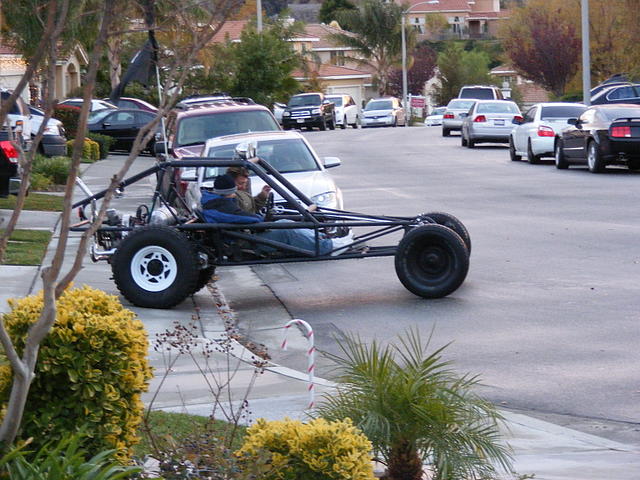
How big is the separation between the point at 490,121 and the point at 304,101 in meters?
16.1

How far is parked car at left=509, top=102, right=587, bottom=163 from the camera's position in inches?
1123

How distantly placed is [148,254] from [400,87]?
75.1 m

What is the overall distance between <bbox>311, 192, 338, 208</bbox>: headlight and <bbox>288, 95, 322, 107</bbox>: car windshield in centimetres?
3493

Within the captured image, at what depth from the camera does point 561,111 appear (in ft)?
94.8

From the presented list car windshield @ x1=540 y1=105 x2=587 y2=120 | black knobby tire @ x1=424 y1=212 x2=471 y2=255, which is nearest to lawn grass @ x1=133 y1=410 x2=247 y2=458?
black knobby tire @ x1=424 y1=212 x2=471 y2=255

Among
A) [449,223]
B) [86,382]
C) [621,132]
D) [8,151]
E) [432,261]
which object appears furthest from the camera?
[621,132]

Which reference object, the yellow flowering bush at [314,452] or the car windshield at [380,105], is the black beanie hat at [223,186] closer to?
the yellow flowering bush at [314,452]

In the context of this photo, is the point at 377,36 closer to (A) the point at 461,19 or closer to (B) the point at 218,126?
(A) the point at 461,19

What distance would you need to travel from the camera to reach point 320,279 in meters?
13.4

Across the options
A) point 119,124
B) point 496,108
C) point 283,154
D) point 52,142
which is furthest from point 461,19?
point 283,154

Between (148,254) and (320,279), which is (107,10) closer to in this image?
(148,254)

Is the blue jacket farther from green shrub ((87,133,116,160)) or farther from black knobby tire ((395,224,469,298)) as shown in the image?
green shrub ((87,133,116,160))

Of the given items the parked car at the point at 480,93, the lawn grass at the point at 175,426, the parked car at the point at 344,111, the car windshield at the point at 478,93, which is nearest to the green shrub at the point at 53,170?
the lawn grass at the point at 175,426

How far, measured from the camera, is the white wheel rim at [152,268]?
11242 millimetres
